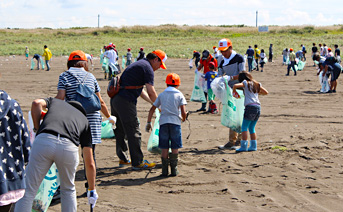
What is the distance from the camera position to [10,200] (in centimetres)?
361

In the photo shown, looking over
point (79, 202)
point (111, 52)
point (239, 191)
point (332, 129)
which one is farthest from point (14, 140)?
point (111, 52)

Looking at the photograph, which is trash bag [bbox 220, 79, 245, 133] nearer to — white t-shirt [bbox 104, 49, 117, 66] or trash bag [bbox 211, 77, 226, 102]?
trash bag [bbox 211, 77, 226, 102]

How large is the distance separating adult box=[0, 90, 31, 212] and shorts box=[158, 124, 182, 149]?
130 inches

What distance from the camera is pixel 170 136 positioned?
6.91m

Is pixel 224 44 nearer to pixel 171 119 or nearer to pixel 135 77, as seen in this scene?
pixel 135 77

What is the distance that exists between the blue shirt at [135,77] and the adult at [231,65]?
2.23m

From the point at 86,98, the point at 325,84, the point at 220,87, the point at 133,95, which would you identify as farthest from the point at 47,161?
the point at 325,84

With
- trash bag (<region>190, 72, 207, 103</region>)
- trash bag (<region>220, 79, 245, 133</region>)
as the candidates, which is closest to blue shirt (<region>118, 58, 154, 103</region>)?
trash bag (<region>220, 79, 245, 133</region>)

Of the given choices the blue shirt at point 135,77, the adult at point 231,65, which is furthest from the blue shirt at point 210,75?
the blue shirt at point 135,77

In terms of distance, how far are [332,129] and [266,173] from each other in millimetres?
4161

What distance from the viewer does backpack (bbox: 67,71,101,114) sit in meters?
5.78

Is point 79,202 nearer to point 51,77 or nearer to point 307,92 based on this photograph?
point 307,92

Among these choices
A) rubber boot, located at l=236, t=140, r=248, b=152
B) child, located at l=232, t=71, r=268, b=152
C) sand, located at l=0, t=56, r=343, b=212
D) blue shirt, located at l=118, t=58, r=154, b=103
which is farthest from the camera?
rubber boot, located at l=236, t=140, r=248, b=152

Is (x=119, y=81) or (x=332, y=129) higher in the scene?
(x=119, y=81)
